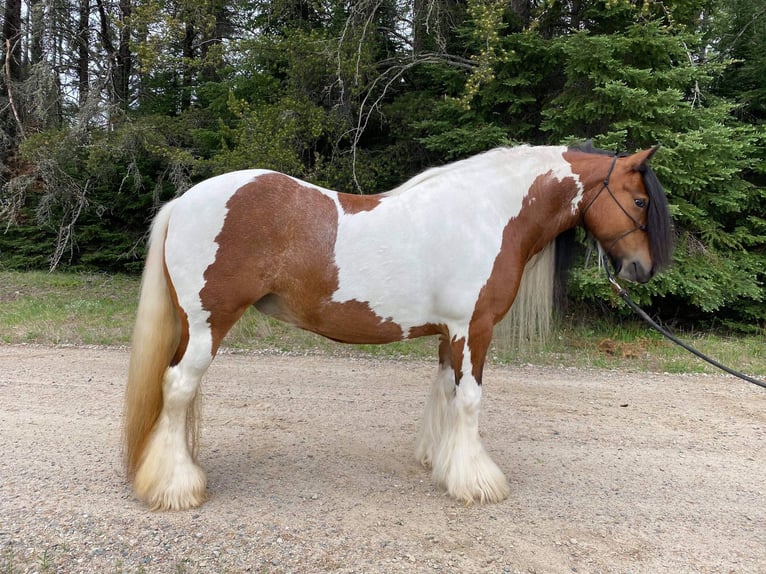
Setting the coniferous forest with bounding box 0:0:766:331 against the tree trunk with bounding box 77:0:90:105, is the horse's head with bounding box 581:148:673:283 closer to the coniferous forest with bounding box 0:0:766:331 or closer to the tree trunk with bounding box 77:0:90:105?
the coniferous forest with bounding box 0:0:766:331

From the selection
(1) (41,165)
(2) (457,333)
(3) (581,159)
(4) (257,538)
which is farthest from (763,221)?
(1) (41,165)

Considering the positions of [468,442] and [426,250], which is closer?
[426,250]

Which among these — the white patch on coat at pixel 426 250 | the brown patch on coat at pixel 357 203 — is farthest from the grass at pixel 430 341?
the brown patch on coat at pixel 357 203

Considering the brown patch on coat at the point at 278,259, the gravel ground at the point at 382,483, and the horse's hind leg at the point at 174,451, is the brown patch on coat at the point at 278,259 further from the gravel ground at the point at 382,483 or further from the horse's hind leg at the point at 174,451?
the gravel ground at the point at 382,483

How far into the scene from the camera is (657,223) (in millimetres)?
2689

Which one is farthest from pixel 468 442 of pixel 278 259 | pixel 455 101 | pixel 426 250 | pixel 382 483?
pixel 455 101

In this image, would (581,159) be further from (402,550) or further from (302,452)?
(302,452)

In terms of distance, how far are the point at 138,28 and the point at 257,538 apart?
8233 mm

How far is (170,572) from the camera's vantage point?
2.16m

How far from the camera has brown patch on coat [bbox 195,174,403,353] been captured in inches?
104

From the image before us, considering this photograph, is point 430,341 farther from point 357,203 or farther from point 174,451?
point 174,451

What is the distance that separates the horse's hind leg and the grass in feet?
11.1

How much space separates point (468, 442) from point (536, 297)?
992 millimetres

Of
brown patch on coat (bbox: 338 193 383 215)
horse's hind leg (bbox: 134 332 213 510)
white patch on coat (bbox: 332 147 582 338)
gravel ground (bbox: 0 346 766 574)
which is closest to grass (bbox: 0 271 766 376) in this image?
gravel ground (bbox: 0 346 766 574)
